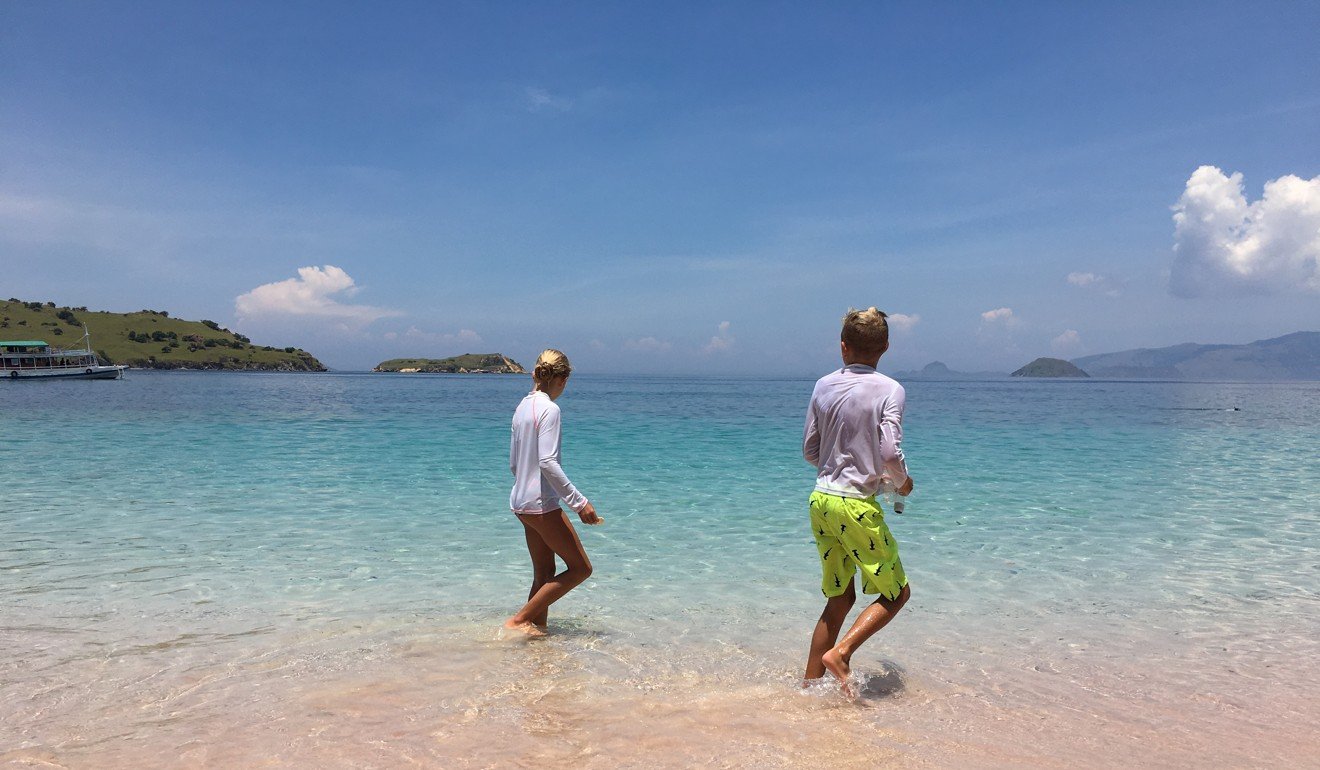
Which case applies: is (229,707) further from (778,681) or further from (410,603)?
(778,681)

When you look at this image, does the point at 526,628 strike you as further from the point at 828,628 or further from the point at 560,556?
the point at 828,628

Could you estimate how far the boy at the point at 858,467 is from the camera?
4695mm

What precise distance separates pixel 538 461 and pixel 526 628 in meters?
1.84

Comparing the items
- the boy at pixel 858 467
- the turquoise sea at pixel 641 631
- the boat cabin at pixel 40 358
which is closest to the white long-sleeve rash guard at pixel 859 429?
the boy at pixel 858 467

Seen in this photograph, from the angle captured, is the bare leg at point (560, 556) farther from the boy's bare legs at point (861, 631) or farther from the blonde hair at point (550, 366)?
the boy's bare legs at point (861, 631)

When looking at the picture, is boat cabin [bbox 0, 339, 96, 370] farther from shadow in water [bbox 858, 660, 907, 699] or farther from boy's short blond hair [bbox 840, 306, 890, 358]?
boy's short blond hair [bbox 840, 306, 890, 358]

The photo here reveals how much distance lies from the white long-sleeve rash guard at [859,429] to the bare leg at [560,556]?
7.12 ft

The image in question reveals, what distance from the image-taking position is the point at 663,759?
13.8ft

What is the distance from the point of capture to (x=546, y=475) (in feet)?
18.5

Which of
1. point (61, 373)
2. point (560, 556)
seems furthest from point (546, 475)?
point (61, 373)

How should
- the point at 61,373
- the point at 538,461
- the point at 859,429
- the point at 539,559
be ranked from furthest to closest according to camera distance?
1. the point at 61,373
2. the point at 539,559
3. the point at 538,461
4. the point at 859,429

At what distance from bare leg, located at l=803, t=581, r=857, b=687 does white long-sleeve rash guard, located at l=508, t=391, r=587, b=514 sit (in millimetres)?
1976

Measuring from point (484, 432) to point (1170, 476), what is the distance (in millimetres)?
24832

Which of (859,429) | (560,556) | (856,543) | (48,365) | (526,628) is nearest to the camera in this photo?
(859,429)
